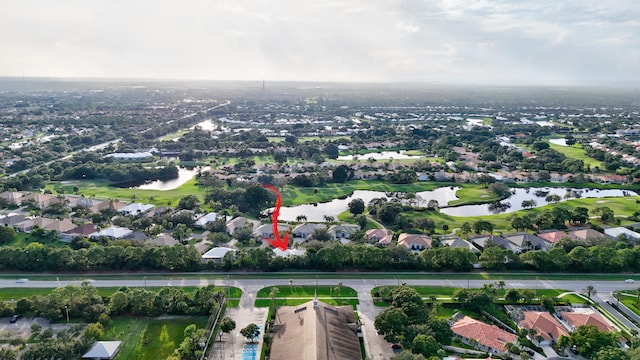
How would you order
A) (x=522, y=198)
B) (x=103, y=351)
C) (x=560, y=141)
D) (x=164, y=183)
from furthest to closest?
(x=560, y=141) → (x=164, y=183) → (x=522, y=198) → (x=103, y=351)

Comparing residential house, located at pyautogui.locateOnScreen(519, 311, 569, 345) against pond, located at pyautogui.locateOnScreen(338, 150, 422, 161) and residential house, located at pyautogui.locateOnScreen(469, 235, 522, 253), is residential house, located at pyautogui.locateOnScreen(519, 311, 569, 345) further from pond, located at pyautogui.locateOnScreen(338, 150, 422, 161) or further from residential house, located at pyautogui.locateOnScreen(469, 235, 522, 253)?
pond, located at pyautogui.locateOnScreen(338, 150, 422, 161)

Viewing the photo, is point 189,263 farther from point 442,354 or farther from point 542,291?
point 542,291

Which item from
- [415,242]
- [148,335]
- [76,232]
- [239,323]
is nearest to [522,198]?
[415,242]

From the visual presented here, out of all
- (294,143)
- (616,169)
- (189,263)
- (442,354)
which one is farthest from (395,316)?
(294,143)

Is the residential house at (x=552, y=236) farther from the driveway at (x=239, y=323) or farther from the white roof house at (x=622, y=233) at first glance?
the driveway at (x=239, y=323)

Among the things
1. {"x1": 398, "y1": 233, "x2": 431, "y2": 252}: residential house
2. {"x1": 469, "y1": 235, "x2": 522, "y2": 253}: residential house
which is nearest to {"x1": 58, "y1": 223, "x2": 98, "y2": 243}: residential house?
{"x1": 398, "y1": 233, "x2": 431, "y2": 252}: residential house

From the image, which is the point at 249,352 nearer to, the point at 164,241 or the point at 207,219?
the point at 164,241
